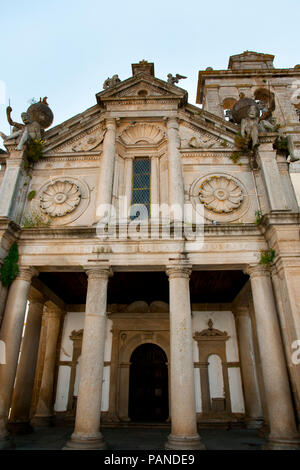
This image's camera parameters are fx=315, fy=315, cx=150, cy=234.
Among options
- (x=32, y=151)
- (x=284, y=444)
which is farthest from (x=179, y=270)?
(x=32, y=151)

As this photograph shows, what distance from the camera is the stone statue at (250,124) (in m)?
11.1

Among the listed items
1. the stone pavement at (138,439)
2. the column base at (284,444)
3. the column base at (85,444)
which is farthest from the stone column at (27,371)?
the column base at (284,444)

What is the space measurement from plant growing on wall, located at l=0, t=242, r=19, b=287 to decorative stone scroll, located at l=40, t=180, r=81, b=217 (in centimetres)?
187

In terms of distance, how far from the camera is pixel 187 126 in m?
12.3

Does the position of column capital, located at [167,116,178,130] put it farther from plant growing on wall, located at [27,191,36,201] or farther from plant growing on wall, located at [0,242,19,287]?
plant growing on wall, located at [0,242,19,287]

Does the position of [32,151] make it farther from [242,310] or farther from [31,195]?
[242,310]

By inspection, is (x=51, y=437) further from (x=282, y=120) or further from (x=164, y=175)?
(x=282, y=120)

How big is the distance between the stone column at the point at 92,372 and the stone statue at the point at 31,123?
5.84 m

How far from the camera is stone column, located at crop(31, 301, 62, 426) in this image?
12.3 m

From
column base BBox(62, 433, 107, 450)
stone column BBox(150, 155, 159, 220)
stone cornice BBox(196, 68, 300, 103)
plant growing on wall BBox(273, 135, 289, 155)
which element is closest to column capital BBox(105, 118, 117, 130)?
stone column BBox(150, 155, 159, 220)

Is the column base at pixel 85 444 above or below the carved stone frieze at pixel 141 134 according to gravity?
below

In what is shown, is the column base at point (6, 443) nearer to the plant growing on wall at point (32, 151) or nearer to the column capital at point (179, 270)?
the column capital at point (179, 270)

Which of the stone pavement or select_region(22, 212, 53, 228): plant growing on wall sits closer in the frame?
the stone pavement
